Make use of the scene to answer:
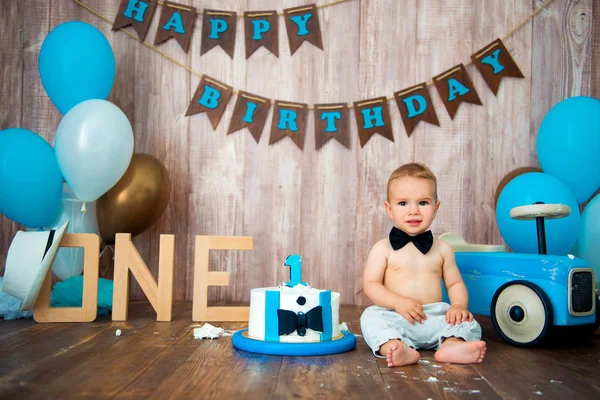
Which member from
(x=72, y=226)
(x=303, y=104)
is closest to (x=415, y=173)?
(x=303, y=104)

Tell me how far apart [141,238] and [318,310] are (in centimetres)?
159

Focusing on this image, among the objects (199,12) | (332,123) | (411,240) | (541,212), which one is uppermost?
(199,12)

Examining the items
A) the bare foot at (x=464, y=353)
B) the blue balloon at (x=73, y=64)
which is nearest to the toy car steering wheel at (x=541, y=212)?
the bare foot at (x=464, y=353)

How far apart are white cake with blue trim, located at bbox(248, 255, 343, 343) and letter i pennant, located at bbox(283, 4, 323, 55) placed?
5.66 feet

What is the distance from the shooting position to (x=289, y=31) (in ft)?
10.7

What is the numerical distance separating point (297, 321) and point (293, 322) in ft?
0.05

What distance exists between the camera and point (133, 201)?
9.17 ft

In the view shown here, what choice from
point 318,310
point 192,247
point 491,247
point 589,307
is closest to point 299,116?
point 192,247

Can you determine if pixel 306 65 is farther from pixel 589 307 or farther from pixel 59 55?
pixel 589 307

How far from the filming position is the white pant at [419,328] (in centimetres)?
193

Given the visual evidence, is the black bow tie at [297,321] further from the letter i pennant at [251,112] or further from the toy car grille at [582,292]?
the letter i pennant at [251,112]

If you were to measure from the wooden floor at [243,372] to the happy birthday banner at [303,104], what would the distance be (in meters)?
1.39

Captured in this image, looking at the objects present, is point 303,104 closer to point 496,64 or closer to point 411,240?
Answer: point 496,64

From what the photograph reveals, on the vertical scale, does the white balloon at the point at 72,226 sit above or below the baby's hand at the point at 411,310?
above
